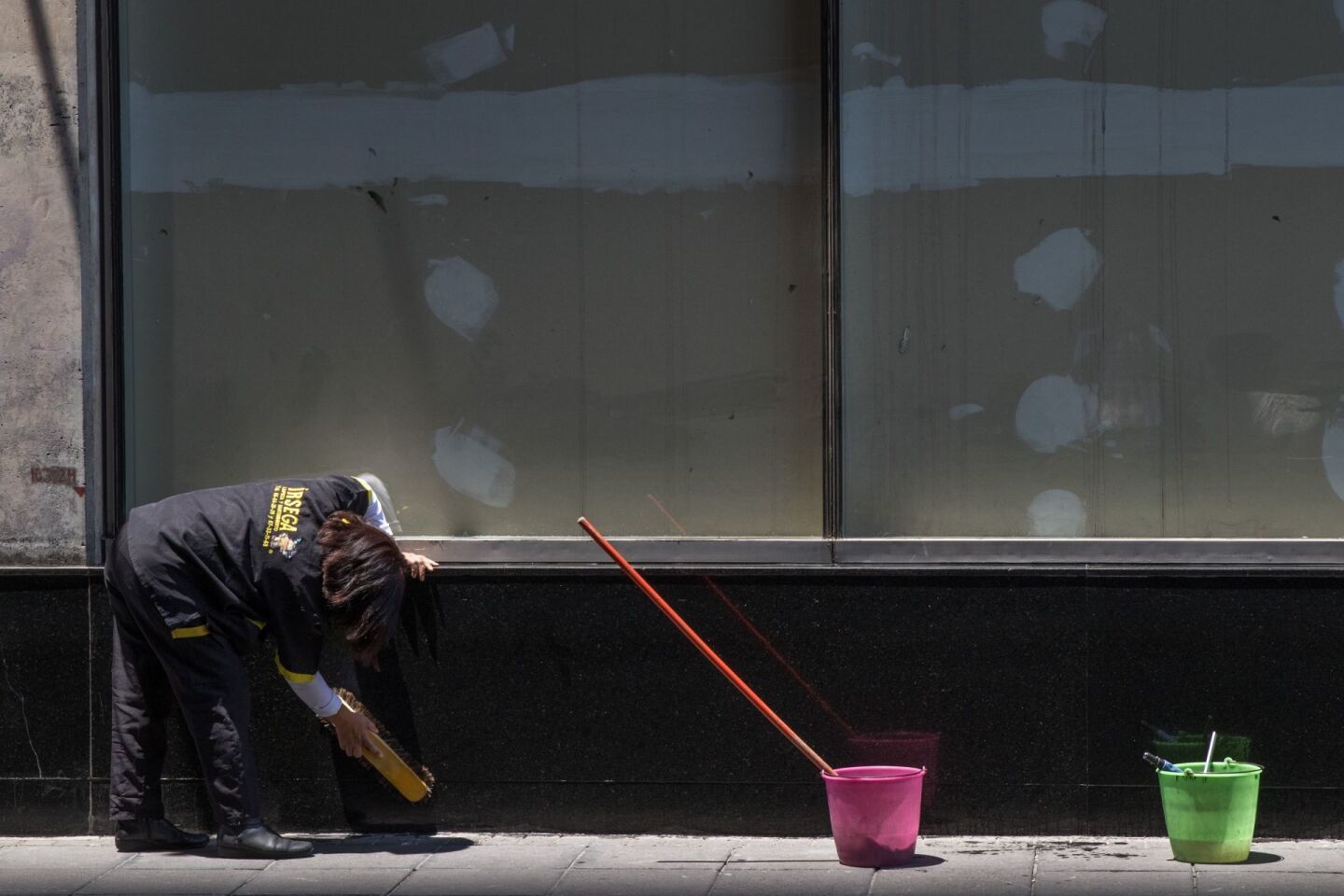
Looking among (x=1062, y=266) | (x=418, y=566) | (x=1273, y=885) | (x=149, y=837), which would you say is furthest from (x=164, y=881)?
(x=1062, y=266)

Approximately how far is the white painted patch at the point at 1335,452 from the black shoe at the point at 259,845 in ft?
11.6

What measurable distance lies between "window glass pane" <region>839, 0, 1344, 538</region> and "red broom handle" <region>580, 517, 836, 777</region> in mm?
660

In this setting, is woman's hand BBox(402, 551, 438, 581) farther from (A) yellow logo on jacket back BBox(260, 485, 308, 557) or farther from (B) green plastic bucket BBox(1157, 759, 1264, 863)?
(B) green plastic bucket BBox(1157, 759, 1264, 863)

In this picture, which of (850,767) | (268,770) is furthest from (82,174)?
(850,767)

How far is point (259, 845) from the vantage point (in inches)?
227

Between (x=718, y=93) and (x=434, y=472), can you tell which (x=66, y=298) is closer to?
(x=434, y=472)

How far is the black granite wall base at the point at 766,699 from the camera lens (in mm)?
5812

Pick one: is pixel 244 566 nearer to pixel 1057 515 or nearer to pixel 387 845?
pixel 387 845

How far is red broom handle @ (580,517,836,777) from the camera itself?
5.68m

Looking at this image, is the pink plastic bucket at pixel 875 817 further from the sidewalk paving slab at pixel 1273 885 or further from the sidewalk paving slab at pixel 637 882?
the sidewalk paving slab at pixel 1273 885

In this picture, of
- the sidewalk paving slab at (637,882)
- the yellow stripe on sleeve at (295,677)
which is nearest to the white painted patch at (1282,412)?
the sidewalk paving slab at (637,882)

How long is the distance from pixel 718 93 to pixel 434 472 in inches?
63.9

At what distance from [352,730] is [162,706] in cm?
68

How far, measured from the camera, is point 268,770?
6168mm
